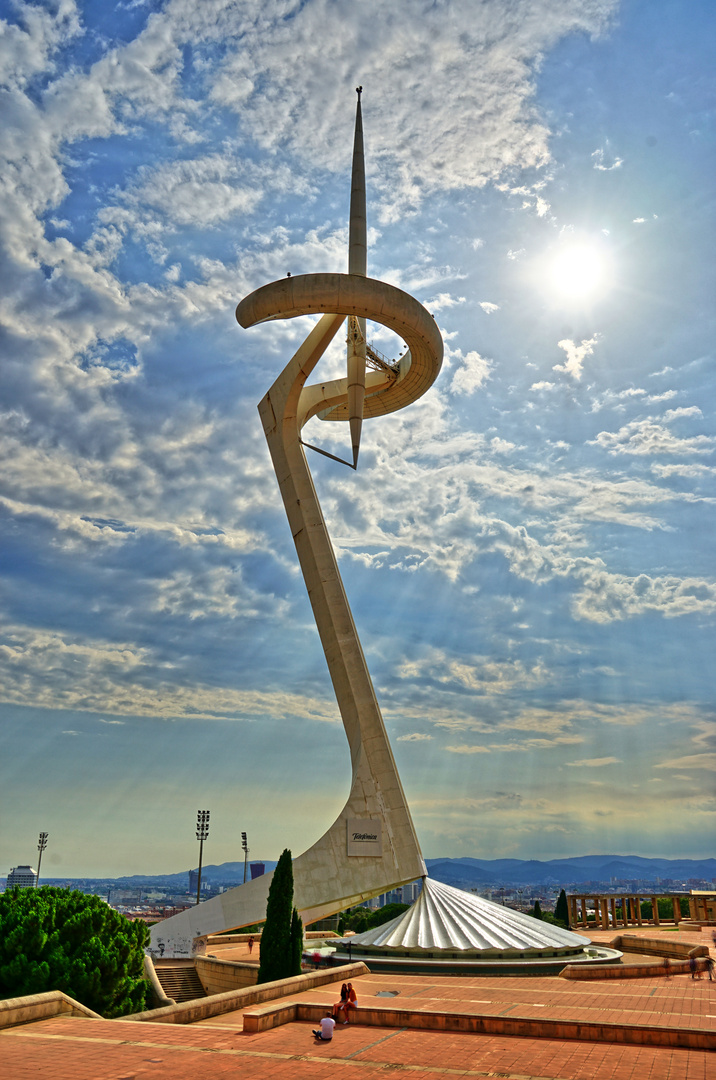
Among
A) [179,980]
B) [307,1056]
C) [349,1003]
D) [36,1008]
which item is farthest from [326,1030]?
[179,980]

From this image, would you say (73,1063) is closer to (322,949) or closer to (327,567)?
(322,949)

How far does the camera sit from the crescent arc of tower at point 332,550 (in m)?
22.3

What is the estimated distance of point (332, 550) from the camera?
86.9 ft

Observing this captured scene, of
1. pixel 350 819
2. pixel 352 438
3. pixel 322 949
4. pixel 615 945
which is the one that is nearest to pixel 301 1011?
pixel 322 949

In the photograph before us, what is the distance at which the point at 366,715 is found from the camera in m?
24.5

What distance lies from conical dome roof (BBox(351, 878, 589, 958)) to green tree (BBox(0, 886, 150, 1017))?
593 cm

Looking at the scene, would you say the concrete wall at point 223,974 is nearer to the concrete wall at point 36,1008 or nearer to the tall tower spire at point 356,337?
the concrete wall at point 36,1008

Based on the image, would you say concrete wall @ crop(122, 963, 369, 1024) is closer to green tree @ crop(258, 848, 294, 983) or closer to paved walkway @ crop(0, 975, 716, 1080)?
paved walkway @ crop(0, 975, 716, 1080)

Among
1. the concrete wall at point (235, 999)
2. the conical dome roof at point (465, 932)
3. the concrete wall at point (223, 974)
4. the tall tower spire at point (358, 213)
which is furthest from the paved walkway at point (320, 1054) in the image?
the tall tower spire at point (358, 213)

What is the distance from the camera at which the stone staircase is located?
20828 mm

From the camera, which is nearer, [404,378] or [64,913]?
[64,913]

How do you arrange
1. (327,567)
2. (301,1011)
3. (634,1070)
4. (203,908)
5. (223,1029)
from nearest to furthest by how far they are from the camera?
1. (634,1070)
2. (223,1029)
3. (301,1011)
4. (203,908)
5. (327,567)

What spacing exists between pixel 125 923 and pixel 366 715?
9635 millimetres

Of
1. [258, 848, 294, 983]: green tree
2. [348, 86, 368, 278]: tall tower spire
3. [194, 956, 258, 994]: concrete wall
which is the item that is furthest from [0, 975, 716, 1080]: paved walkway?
[348, 86, 368, 278]: tall tower spire
